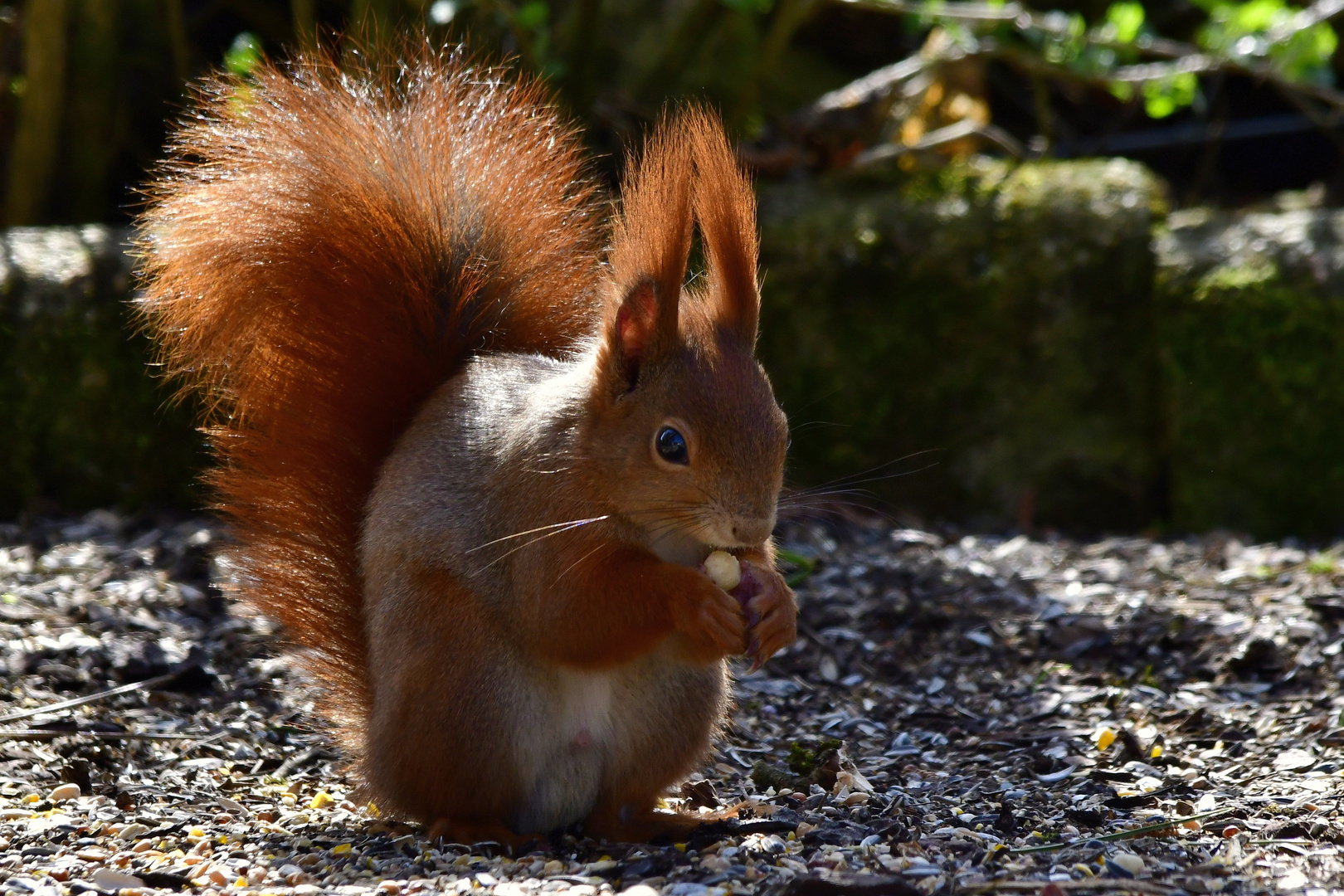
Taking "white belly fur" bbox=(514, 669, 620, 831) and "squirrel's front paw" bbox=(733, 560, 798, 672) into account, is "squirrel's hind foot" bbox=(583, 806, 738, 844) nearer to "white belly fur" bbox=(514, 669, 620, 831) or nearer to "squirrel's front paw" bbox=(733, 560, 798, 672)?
"white belly fur" bbox=(514, 669, 620, 831)

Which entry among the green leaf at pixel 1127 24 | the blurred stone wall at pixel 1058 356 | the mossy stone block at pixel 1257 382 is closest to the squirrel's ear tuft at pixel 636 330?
the blurred stone wall at pixel 1058 356

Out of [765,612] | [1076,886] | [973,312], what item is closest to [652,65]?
[973,312]

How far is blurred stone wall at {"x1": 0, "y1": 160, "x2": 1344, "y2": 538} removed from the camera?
443 centimetres

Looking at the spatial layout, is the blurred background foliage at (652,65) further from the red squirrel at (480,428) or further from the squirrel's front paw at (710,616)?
the squirrel's front paw at (710,616)

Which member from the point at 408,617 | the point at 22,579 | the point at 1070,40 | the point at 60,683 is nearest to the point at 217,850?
the point at 408,617

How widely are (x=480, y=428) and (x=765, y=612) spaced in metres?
0.57

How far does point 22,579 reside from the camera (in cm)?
355

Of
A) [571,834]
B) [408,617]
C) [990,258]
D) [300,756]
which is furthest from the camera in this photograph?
[990,258]

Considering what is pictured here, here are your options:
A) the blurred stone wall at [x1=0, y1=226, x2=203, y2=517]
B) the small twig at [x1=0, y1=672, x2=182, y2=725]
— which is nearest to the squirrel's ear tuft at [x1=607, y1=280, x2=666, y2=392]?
the small twig at [x1=0, y1=672, x2=182, y2=725]

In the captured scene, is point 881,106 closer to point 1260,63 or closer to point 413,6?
point 1260,63

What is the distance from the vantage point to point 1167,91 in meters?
4.65

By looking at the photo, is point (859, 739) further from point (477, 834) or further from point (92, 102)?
point (92, 102)

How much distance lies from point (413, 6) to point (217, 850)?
3326mm

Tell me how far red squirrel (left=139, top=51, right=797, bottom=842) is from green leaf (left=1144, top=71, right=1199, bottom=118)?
2.73 metres
